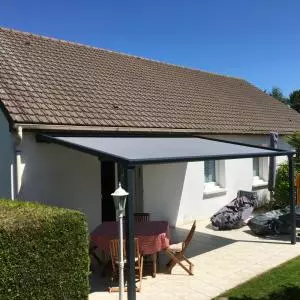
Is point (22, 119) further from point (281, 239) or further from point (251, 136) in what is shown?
point (251, 136)

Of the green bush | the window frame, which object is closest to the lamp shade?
the green bush

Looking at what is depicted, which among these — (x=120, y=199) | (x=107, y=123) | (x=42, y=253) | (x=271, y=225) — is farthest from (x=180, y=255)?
(x=271, y=225)

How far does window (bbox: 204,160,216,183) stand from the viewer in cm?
2050

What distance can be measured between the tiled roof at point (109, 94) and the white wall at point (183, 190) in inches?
72.8

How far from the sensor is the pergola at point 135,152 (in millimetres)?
9250

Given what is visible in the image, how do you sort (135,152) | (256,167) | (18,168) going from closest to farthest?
1. (135,152)
2. (18,168)
3. (256,167)

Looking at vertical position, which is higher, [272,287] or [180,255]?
[180,255]

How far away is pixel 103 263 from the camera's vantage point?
12.1 meters

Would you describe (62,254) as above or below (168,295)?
above

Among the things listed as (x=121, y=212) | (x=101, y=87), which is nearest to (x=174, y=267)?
(x=121, y=212)

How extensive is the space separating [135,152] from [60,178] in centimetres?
336

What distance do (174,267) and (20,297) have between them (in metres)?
5.54

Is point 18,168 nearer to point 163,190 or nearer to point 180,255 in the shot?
point 180,255

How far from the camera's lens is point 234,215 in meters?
17.7
